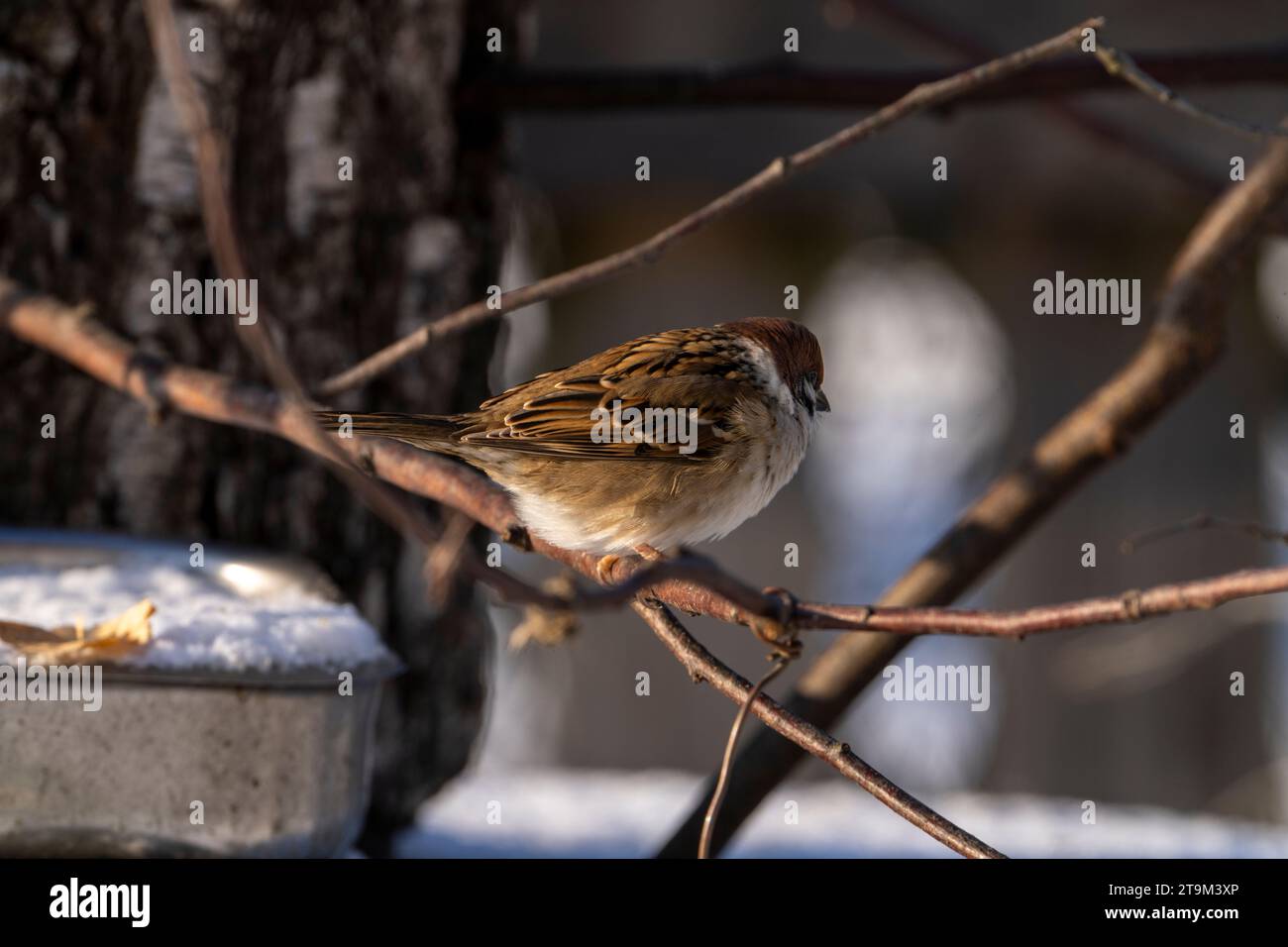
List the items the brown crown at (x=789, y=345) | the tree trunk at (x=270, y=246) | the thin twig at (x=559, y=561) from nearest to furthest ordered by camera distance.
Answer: the thin twig at (x=559, y=561) < the brown crown at (x=789, y=345) < the tree trunk at (x=270, y=246)

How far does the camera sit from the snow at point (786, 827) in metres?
2.20

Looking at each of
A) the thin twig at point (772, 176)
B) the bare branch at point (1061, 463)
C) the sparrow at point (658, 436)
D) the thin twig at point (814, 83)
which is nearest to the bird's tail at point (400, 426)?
the sparrow at point (658, 436)

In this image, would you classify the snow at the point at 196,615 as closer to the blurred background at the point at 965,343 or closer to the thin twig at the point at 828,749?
the thin twig at the point at 828,749

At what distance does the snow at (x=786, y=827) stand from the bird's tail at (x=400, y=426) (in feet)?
2.38

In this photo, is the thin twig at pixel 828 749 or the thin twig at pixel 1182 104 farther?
the thin twig at pixel 1182 104

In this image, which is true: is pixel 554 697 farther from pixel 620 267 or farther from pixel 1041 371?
pixel 620 267

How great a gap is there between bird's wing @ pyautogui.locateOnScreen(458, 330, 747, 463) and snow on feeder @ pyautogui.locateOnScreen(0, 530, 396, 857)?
1.23 feet

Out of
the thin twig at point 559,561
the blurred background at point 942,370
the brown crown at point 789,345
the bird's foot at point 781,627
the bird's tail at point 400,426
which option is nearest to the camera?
the thin twig at point 559,561

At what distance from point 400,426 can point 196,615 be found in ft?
1.20

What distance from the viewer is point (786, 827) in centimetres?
256

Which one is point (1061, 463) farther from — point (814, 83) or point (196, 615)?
point (196, 615)

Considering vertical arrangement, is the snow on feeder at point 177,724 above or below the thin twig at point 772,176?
below

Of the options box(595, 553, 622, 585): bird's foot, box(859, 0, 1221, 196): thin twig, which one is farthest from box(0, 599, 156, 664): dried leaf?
box(859, 0, 1221, 196): thin twig
